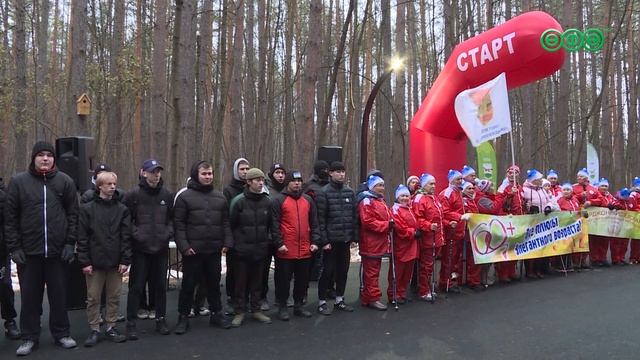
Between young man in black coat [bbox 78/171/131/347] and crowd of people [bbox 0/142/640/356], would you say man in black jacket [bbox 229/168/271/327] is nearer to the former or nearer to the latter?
crowd of people [bbox 0/142/640/356]

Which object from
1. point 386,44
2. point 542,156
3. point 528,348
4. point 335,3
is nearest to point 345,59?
point 335,3

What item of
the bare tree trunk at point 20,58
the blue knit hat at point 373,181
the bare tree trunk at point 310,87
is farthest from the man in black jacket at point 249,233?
the bare tree trunk at point 20,58

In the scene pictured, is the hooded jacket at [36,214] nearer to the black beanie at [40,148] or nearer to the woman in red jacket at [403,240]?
the black beanie at [40,148]

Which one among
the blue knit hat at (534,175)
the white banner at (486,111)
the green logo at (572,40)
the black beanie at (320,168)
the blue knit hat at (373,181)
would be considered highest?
the green logo at (572,40)

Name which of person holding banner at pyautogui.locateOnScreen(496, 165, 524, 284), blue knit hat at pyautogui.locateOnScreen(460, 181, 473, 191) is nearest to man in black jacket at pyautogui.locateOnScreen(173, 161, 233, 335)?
blue knit hat at pyautogui.locateOnScreen(460, 181, 473, 191)

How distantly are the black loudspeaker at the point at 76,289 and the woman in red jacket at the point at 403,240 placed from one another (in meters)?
4.10

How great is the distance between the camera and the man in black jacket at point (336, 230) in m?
6.59

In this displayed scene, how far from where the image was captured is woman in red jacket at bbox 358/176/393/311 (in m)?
6.67

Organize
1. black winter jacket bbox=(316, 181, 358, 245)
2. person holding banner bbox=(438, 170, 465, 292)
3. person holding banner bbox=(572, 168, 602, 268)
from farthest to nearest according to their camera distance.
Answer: person holding banner bbox=(572, 168, 602, 268)
person holding banner bbox=(438, 170, 465, 292)
black winter jacket bbox=(316, 181, 358, 245)

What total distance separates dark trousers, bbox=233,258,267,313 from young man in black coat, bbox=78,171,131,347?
129 centimetres

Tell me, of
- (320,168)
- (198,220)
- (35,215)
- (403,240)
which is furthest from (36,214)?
(403,240)

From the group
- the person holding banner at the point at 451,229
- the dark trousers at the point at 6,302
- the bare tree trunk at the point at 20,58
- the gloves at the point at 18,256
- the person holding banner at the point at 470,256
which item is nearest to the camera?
the gloves at the point at 18,256

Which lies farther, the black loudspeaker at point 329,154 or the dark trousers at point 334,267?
the black loudspeaker at point 329,154

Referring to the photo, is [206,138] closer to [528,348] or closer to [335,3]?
[335,3]
